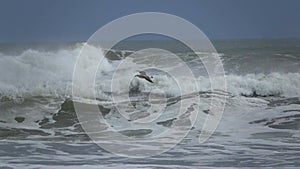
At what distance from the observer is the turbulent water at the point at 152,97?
16.8ft

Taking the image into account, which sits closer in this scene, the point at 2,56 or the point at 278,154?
the point at 278,154

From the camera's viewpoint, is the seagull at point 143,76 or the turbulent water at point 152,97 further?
the seagull at point 143,76

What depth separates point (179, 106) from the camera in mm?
5441

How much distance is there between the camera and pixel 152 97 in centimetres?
549

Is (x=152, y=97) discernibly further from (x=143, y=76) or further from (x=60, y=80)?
(x=60, y=80)

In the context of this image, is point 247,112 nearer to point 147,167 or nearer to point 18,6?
point 147,167

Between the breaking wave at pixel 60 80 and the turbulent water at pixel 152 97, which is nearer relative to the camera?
the turbulent water at pixel 152 97

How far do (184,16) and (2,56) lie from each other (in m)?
1.72

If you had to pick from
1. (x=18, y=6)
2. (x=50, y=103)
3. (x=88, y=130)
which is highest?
(x=18, y=6)

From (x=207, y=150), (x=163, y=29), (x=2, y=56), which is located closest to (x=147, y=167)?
(x=207, y=150)

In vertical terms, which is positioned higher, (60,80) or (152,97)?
(60,80)

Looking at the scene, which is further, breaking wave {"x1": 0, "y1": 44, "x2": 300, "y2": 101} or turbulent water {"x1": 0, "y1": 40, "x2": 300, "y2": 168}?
breaking wave {"x1": 0, "y1": 44, "x2": 300, "y2": 101}

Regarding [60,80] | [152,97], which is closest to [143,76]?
[152,97]

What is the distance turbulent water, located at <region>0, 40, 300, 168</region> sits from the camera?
5113 mm
